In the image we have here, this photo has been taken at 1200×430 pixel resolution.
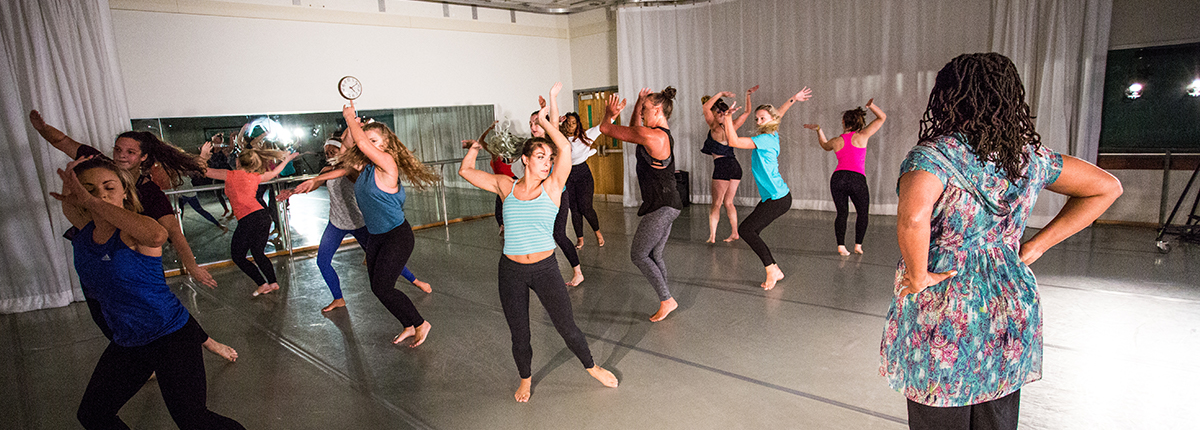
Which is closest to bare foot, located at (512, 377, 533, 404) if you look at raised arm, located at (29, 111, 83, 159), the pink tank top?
raised arm, located at (29, 111, 83, 159)

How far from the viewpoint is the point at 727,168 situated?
6340mm

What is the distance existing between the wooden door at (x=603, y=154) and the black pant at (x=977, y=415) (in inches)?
353

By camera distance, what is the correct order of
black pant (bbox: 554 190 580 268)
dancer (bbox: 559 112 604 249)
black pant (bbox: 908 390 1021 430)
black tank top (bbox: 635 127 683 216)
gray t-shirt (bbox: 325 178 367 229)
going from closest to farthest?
black pant (bbox: 908 390 1021 430)
black tank top (bbox: 635 127 683 216)
gray t-shirt (bbox: 325 178 367 229)
black pant (bbox: 554 190 580 268)
dancer (bbox: 559 112 604 249)

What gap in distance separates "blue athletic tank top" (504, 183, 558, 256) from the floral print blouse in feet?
5.43

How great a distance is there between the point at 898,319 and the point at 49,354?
5348 millimetres

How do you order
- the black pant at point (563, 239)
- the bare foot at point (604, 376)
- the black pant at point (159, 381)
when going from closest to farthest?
the black pant at point (159, 381) → the bare foot at point (604, 376) → the black pant at point (563, 239)

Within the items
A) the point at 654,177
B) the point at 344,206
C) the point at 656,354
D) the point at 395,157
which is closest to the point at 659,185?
the point at 654,177

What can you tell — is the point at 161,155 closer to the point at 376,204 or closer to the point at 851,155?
the point at 376,204

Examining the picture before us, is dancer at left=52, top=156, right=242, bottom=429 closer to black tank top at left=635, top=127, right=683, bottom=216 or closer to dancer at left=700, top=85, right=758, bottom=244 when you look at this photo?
black tank top at left=635, top=127, right=683, bottom=216

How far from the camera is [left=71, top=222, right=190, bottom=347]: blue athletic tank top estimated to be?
218cm

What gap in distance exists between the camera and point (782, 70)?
8.48 metres

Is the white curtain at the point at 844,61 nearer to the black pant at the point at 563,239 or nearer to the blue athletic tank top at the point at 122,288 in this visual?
the black pant at the point at 563,239

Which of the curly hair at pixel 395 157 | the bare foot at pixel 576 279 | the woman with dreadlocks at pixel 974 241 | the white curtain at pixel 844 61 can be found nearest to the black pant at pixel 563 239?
the bare foot at pixel 576 279

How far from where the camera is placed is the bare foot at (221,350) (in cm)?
374
